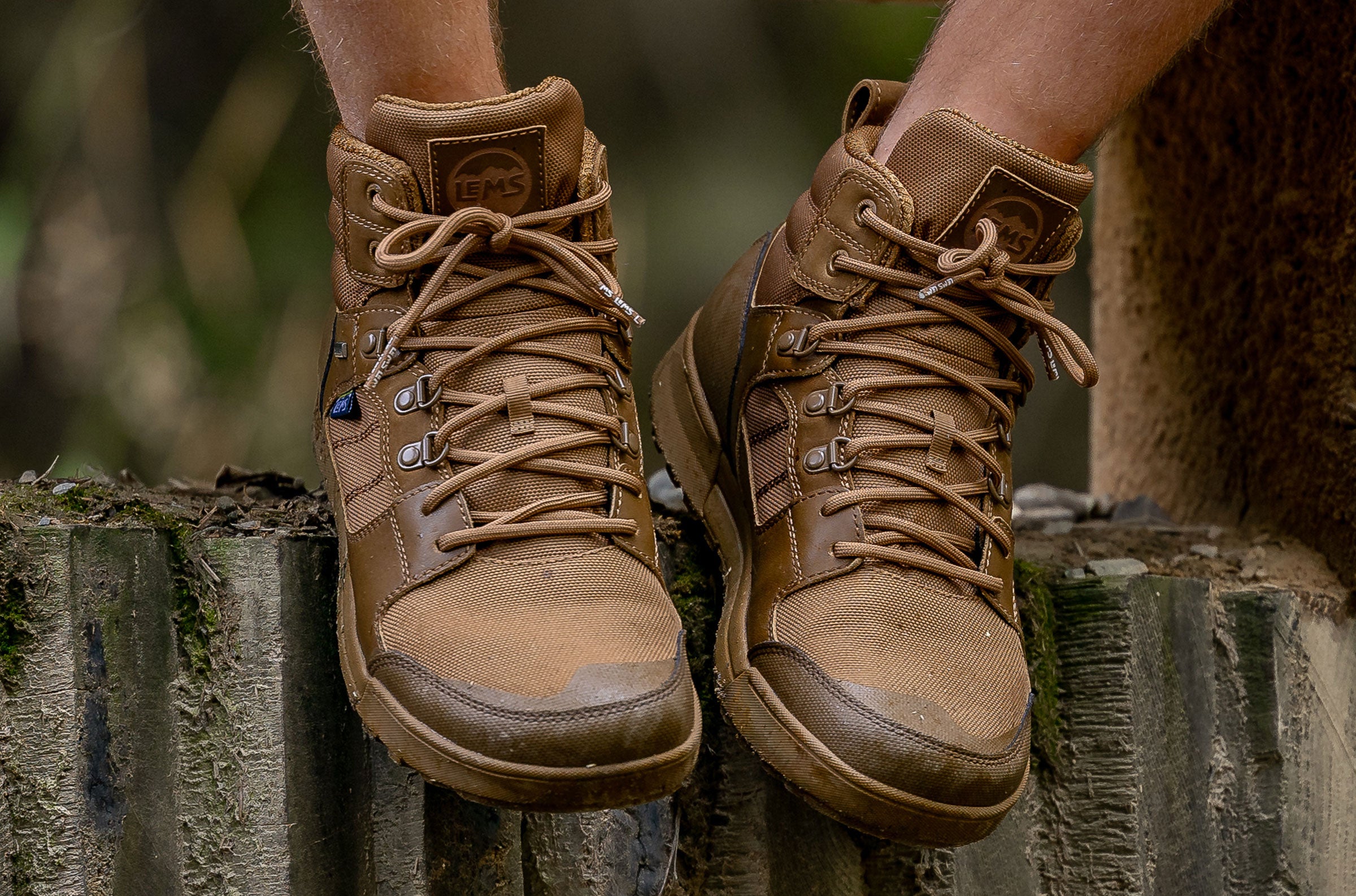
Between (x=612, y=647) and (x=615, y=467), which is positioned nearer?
(x=612, y=647)

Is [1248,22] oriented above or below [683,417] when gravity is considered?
above

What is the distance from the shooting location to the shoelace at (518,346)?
2.63 feet

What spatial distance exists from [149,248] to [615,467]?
3.14m

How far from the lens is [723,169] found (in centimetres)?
434

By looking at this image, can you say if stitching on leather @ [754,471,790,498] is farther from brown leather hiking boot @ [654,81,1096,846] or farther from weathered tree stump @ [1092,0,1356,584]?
weathered tree stump @ [1092,0,1356,584]

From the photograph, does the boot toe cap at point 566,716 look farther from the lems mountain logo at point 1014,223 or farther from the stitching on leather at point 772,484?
the lems mountain logo at point 1014,223

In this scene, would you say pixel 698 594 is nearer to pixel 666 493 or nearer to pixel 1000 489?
pixel 1000 489

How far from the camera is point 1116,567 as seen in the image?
112cm

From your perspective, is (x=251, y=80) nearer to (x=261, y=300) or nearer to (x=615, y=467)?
(x=261, y=300)

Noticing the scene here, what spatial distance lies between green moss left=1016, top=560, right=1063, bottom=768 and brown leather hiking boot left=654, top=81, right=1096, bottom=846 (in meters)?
0.16

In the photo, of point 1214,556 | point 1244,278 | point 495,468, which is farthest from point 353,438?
point 1244,278

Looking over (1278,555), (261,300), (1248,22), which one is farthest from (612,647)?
(261,300)
